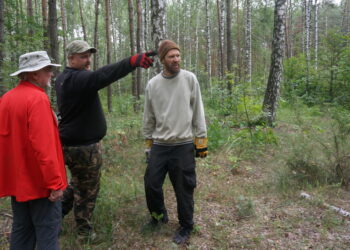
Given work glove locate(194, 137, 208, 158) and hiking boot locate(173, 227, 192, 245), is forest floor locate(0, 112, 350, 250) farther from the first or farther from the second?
work glove locate(194, 137, 208, 158)

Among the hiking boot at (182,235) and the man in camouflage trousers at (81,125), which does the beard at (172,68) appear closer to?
→ the man in camouflage trousers at (81,125)

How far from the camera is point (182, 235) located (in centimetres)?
321

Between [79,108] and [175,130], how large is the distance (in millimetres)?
1089

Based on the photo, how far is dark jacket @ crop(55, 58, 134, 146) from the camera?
259 cm

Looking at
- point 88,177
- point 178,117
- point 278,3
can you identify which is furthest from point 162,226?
point 278,3

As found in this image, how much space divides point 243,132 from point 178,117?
13.5 ft

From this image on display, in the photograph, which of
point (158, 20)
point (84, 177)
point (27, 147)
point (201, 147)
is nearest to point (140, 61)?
point (27, 147)

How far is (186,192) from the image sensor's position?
3111 millimetres

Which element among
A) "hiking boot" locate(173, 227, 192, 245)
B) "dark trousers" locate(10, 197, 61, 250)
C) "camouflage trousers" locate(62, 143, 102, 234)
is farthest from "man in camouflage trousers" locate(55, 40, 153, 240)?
"hiking boot" locate(173, 227, 192, 245)

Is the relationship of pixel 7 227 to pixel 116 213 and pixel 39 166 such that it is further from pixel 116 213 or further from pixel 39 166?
pixel 39 166

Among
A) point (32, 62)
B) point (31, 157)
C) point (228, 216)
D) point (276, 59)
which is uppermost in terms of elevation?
point (276, 59)

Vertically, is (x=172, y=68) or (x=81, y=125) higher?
(x=172, y=68)

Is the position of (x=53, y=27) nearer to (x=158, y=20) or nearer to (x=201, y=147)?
(x=158, y=20)

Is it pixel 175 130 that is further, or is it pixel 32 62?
pixel 175 130
